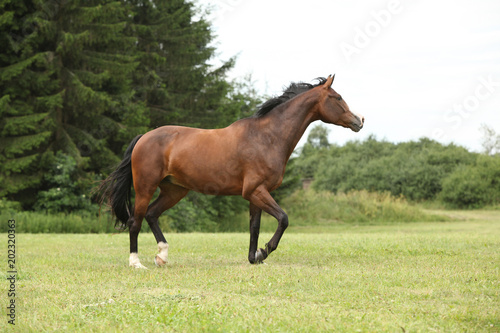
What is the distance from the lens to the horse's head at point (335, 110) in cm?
806

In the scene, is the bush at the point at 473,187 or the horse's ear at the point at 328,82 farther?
the bush at the point at 473,187

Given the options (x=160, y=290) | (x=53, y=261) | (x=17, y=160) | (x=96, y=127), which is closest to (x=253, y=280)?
(x=160, y=290)

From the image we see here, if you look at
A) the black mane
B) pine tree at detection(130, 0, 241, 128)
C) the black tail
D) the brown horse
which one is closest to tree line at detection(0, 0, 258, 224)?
pine tree at detection(130, 0, 241, 128)

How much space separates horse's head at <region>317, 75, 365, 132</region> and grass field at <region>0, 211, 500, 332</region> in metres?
2.17

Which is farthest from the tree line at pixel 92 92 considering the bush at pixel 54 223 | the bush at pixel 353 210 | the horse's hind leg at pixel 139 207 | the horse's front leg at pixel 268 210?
the horse's front leg at pixel 268 210

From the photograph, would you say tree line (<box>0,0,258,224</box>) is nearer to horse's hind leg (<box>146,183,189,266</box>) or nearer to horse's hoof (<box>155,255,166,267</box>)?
horse's hind leg (<box>146,183,189,266</box>)

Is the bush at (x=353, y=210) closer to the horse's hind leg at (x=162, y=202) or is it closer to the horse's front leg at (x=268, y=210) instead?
the horse's hind leg at (x=162, y=202)

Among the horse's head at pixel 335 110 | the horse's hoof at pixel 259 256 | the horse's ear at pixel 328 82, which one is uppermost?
the horse's ear at pixel 328 82

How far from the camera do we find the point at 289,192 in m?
32.5

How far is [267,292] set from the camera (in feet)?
17.8

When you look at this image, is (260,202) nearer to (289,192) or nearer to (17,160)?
(17,160)

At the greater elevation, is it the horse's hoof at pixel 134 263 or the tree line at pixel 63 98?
the tree line at pixel 63 98

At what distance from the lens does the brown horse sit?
760 centimetres

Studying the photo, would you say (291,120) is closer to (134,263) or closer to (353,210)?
(134,263)
